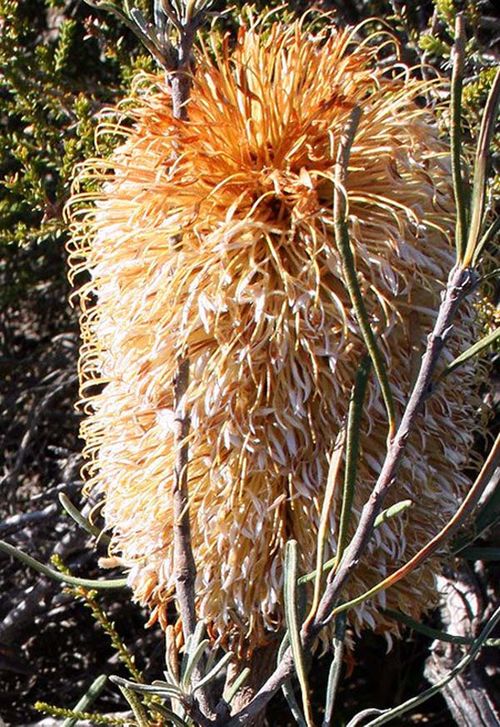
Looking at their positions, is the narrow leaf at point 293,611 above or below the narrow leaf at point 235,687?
above

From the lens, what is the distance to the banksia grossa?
817 millimetres

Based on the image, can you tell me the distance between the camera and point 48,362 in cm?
183

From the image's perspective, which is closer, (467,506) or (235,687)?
(467,506)

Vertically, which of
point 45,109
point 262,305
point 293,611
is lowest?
point 293,611

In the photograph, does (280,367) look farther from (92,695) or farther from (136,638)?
(136,638)

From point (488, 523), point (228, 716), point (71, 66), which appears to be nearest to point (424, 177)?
point (488, 523)

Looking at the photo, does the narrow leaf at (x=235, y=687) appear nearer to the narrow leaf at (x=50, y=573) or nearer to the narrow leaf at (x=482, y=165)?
the narrow leaf at (x=50, y=573)

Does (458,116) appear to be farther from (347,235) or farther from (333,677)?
(333,677)

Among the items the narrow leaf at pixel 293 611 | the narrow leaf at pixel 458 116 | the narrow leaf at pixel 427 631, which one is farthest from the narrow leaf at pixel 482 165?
the narrow leaf at pixel 427 631

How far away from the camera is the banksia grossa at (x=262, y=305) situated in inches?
32.2

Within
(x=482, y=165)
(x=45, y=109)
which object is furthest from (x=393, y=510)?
(x=45, y=109)

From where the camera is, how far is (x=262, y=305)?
80 cm

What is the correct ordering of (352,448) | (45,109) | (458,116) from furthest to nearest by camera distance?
(45,109) < (352,448) < (458,116)

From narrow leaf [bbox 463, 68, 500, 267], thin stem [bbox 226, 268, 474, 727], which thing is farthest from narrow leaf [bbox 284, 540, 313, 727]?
narrow leaf [bbox 463, 68, 500, 267]
